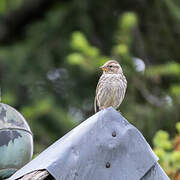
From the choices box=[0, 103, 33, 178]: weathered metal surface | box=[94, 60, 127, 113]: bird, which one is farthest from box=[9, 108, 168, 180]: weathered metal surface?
box=[94, 60, 127, 113]: bird

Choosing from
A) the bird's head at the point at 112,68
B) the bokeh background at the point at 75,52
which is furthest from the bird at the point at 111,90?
the bokeh background at the point at 75,52

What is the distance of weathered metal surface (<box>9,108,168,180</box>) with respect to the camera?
4.62 m

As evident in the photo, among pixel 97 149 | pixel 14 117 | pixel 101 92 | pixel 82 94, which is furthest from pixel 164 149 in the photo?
pixel 82 94

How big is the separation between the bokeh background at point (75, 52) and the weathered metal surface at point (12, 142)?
4.02 m

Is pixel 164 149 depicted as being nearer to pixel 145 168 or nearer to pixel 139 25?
pixel 145 168

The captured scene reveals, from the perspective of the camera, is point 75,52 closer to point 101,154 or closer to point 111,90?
point 111,90

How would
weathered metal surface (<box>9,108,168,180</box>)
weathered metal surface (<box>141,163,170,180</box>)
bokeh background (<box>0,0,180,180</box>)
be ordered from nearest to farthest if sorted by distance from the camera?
weathered metal surface (<box>9,108,168,180</box>)
weathered metal surface (<box>141,163,170,180</box>)
bokeh background (<box>0,0,180,180</box>)

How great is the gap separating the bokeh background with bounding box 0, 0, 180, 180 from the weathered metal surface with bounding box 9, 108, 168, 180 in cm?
468

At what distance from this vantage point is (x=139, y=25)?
11445 mm

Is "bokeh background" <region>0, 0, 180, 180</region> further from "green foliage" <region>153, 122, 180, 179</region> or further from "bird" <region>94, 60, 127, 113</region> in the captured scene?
"green foliage" <region>153, 122, 180, 179</region>

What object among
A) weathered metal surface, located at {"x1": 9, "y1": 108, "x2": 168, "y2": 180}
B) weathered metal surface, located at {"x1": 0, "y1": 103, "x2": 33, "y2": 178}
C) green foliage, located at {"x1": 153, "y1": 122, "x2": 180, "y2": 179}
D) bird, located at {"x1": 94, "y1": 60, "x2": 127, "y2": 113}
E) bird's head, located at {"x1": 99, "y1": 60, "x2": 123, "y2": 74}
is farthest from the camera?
bird's head, located at {"x1": 99, "y1": 60, "x2": 123, "y2": 74}

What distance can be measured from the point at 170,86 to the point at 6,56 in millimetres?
2220

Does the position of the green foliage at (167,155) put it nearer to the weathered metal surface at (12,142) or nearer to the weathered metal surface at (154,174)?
the weathered metal surface at (12,142)

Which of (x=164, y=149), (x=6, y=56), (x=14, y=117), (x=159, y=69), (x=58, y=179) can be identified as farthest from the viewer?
(x=6, y=56)
